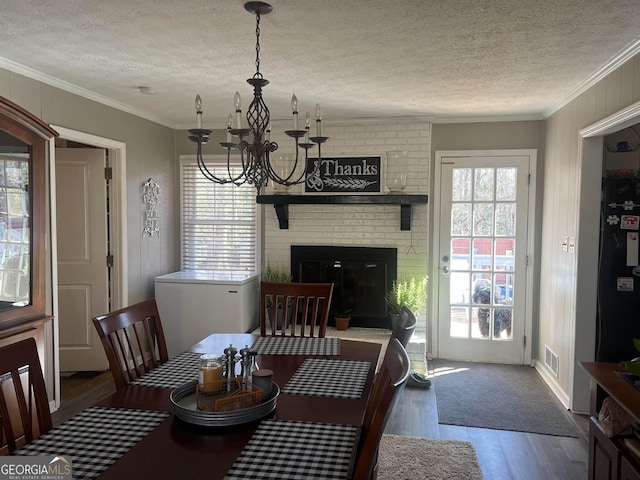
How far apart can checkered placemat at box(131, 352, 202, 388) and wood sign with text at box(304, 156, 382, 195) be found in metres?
2.80

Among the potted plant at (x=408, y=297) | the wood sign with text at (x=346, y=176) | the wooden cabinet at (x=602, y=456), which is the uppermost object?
the wood sign with text at (x=346, y=176)

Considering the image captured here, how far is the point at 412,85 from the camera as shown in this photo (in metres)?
3.46

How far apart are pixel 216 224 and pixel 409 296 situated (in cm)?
213

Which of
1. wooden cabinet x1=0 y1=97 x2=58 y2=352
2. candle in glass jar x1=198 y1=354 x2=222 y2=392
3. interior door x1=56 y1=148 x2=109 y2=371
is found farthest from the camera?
interior door x1=56 y1=148 x2=109 y2=371

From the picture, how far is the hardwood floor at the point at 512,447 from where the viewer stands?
8.93 ft

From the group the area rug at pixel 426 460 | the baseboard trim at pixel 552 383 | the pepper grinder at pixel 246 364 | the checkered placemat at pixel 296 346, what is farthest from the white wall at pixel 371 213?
the pepper grinder at pixel 246 364

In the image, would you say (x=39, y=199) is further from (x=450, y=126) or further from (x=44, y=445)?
(x=450, y=126)

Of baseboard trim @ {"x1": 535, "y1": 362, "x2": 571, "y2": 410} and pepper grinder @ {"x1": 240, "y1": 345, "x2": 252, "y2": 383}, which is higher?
pepper grinder @ {"x1": 240, "y1": 345, "x2": 252, "y2": 383}

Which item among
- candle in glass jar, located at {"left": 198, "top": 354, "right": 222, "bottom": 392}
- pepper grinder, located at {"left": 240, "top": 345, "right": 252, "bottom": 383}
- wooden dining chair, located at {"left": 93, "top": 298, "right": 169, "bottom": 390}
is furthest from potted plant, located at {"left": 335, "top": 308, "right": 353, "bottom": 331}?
candle in glass jar, located at {"left": 198, "top": 354, "right": 222, "bottom": 392}

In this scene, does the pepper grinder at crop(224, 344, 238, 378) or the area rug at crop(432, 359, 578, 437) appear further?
the area rug at crop(432, 359, 578, 437)

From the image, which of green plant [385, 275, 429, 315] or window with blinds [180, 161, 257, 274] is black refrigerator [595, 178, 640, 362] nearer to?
green plant [385, 275, 429, 315]

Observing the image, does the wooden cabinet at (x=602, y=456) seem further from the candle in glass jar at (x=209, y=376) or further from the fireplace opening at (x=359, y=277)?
the fireplace opening at (x=359, y=277)

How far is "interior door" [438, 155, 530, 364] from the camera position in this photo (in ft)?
15.0

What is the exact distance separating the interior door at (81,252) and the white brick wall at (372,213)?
5.32 ft
